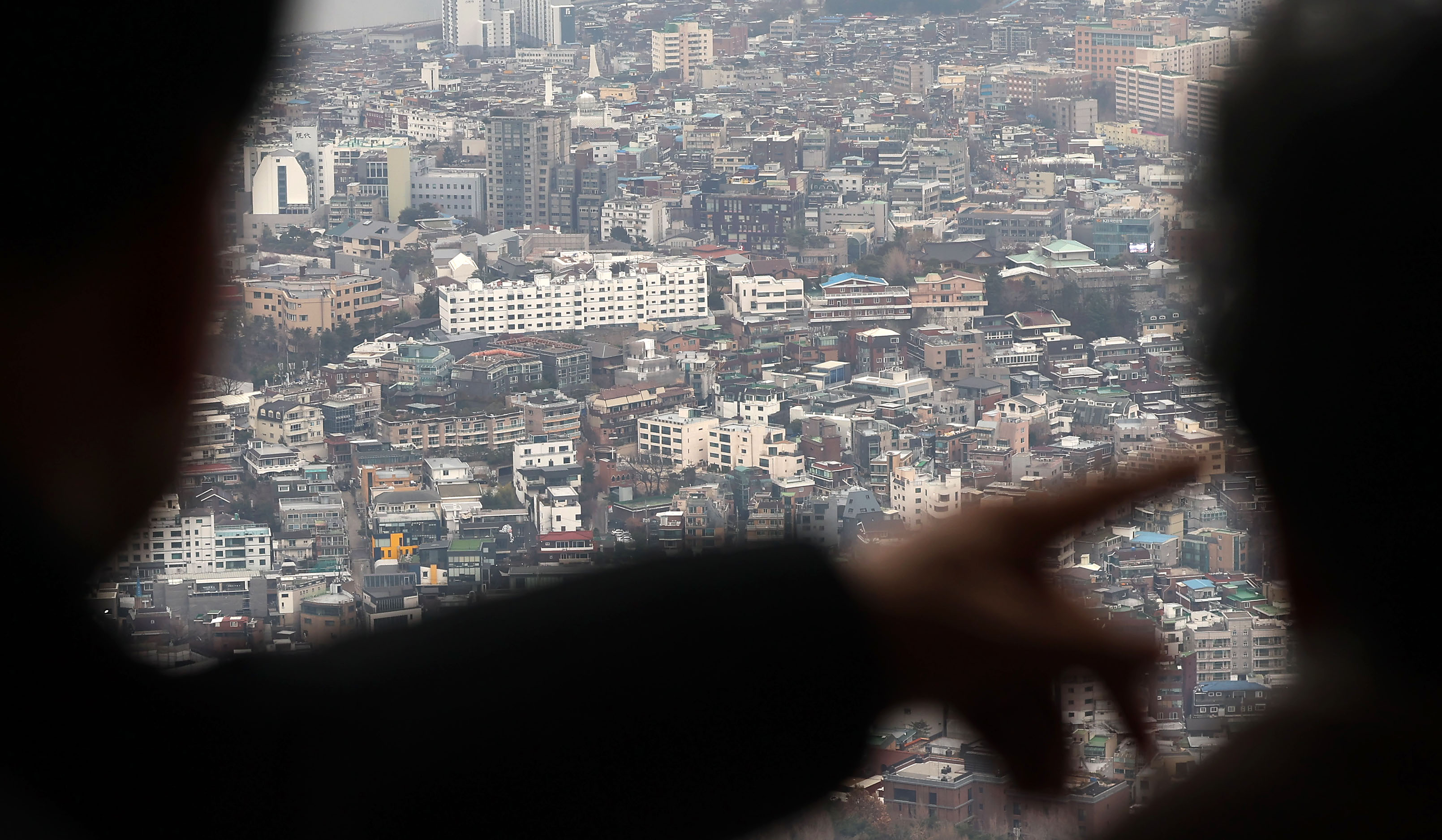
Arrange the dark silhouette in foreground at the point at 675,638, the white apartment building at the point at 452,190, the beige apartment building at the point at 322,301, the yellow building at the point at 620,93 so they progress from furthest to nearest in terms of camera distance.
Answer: the yellow building at the point at 620,93 < the white apartment building at the point at 452,190 < the beige apartment building at the point at 322,301 < the dark silhouette in foreground at the point at 675,638

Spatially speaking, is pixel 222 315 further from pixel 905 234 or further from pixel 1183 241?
pixel 905 234

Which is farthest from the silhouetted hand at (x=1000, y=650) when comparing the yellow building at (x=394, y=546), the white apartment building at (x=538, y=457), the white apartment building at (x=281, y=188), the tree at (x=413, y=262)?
the tree at (x=413, y=262)

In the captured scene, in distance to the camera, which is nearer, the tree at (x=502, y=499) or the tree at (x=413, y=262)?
the tree at (x=502, y=499)

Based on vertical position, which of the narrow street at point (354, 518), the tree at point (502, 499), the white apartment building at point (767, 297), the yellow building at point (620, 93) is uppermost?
the yellow building at point (620, 93)

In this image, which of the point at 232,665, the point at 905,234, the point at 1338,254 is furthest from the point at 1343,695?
the point at 905,234

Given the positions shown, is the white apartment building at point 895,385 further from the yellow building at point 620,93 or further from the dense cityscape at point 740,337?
the yellow building at point 620,93

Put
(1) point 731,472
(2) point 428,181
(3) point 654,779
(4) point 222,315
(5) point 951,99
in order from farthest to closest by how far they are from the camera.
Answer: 1. (5) point 951,99
2. (2) point 428,181
3. (1) point 731,472
4. (4) point 222,315
5. (3) point 654,779

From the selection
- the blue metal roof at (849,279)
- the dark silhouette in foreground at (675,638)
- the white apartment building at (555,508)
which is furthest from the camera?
the blue metal roof at (849,279)
